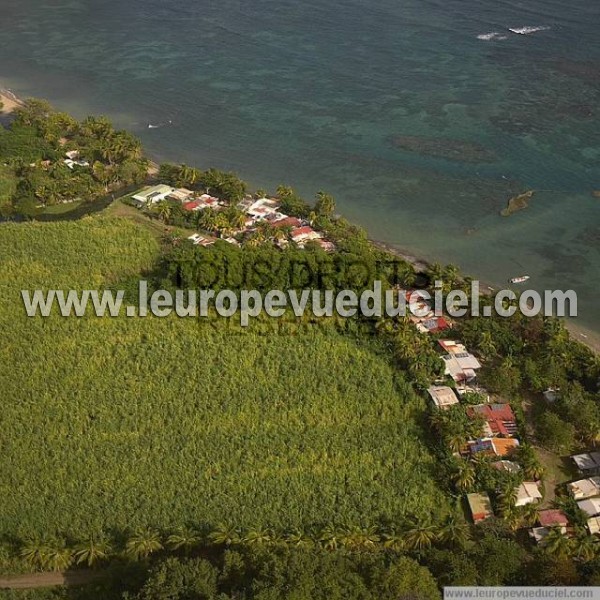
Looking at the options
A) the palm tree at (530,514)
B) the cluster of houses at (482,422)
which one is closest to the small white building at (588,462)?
the cluster of houses at (482,422)

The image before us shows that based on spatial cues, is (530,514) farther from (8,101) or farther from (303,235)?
(8,101)

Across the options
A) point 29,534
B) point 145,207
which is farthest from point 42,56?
point 29,534

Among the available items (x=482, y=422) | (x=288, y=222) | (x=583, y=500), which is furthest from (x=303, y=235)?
(x=583, y=500)

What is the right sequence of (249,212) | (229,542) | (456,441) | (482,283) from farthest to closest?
(249,212) → (482,283) → (456,441) → (229,542)

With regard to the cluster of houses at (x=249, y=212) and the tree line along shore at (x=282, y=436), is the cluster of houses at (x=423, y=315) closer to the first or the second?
the tree line along shore at (x=282, y=436)

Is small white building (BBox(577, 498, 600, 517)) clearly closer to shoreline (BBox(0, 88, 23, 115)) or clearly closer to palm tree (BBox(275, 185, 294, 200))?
palm tree (BBox(275, 185, 294, 200))

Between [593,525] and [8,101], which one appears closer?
[593,525]

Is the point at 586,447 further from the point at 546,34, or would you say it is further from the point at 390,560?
A: the point at 546,34
